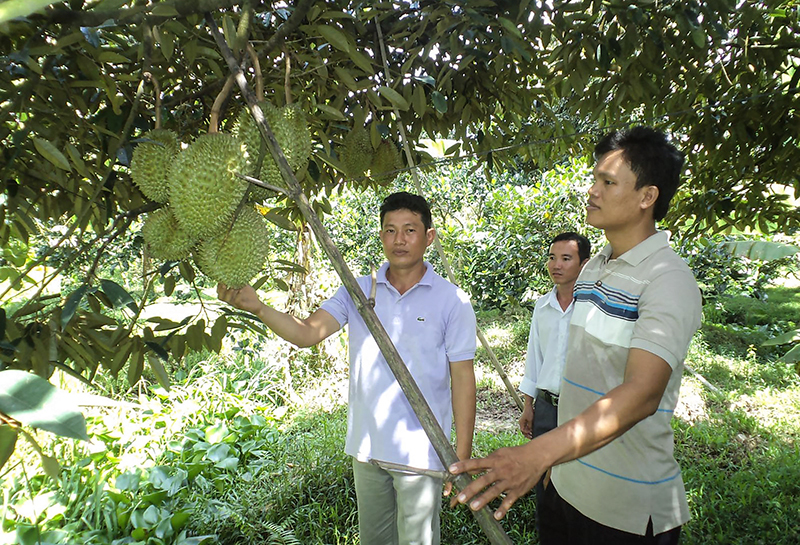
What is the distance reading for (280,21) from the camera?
1460mm

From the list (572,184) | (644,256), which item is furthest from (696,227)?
(572,184)

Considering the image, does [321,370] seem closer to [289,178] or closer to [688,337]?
[688,337]

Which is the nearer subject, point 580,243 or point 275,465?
point 580,243

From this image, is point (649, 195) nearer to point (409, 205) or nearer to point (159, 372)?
point (409, 205)

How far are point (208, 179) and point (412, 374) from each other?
3.21ft

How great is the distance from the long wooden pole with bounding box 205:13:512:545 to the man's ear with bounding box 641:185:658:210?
90 cm

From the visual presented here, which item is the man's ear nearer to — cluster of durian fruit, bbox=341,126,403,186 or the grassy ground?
cluster of durian fruit, bbox=341,126,403,186

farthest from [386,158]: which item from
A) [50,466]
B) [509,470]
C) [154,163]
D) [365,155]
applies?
[50,466]

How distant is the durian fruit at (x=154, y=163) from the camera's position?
1.01 meters

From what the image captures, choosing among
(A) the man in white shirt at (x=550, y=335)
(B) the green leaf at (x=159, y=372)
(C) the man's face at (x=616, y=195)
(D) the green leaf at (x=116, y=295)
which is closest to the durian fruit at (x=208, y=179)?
(D) the green leaf at (x=116, y=295)

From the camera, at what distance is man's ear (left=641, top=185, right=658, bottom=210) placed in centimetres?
126

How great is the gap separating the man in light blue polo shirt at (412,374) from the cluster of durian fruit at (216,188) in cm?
53

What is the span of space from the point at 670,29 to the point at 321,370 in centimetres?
321

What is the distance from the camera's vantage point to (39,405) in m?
0.42
